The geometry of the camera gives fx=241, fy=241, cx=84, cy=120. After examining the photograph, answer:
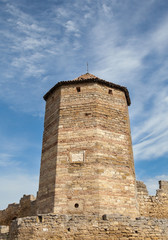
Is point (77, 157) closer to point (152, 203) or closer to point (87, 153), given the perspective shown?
point (87, 153)

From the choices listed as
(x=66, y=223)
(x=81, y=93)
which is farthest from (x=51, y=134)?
(x=66, y=223)

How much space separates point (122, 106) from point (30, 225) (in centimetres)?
655

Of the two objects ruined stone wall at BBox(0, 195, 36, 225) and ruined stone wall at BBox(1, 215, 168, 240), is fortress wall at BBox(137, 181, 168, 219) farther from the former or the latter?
ruined stone wall at BBox(0, 195, 36, 225)

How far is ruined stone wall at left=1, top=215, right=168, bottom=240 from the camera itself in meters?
7.37

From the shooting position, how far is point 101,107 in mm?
10750

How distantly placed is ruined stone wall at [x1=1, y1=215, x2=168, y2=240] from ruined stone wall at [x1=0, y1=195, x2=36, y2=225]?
6.47m

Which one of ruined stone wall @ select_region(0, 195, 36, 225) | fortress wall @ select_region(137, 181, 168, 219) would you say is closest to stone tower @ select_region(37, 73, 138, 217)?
fortress wall @ select_region(137, 181, 168, 219)

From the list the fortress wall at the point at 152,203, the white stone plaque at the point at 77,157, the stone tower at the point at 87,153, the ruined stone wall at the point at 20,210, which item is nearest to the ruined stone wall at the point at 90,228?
the stone tower at the point at 87,153

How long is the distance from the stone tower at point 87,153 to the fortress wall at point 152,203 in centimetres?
179

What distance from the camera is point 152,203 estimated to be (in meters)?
11.6

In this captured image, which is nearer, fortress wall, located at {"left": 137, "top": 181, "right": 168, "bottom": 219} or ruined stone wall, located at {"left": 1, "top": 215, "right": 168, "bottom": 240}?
ruined stone wall, located at {"left": 1, "top": 215, "right": 168, "bottom": 240}

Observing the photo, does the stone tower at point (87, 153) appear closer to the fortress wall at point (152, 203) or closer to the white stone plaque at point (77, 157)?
the white stone plaque at point (77, 157)

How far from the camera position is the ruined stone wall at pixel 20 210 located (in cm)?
1437

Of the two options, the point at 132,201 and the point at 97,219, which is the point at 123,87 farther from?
the point at 97,219
